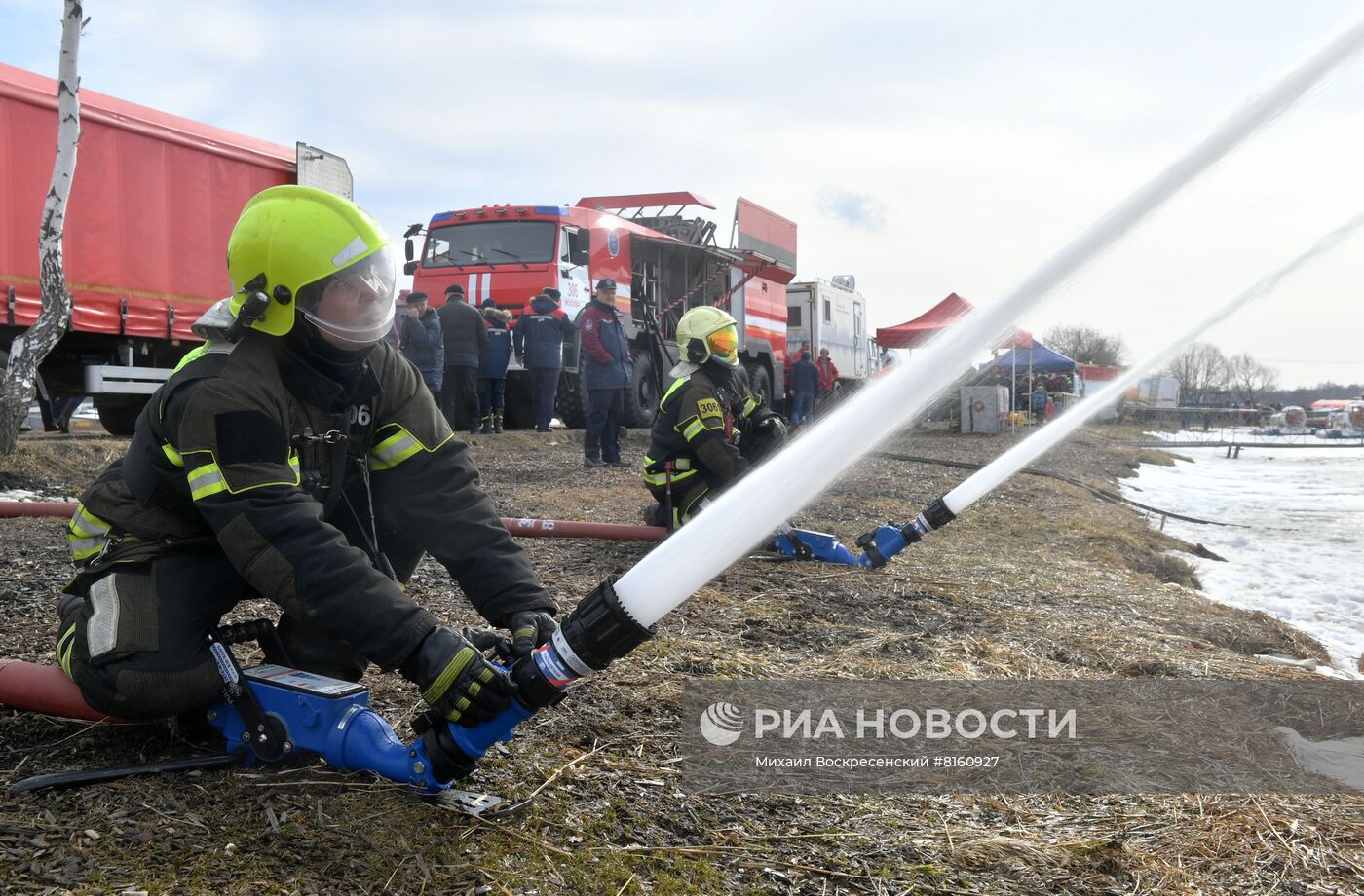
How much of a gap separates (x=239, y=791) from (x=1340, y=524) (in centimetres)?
1384

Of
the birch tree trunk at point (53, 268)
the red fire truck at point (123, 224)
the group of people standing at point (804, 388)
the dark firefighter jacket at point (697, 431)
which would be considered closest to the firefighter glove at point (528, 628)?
the dark firefighter jacket at point (697, 431)

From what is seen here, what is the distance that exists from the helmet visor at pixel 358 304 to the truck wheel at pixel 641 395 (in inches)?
445

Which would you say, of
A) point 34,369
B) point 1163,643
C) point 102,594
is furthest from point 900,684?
point 34,369

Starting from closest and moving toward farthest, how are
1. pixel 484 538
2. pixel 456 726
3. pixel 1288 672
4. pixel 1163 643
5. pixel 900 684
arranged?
pixel 456 726 < pixel 484 538 < pixel 900 684 < pixel 1288 672 < pixel 1163 643

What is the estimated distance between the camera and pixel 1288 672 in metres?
4.02

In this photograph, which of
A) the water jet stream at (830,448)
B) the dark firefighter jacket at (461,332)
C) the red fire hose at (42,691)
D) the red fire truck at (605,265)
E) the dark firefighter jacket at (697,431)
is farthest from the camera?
the red fire truck at (605,265)

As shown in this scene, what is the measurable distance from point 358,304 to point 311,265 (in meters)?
0.14

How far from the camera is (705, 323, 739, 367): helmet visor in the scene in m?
6.22

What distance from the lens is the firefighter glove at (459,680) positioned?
2.16 metres

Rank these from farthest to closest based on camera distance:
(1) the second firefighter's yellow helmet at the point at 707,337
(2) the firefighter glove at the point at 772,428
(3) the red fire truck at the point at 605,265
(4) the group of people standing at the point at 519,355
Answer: (3) the red fire truck at the point at 605,265 < (4) the group of people standing at the point at 519,355 < (2) the firefighter glove at the point at 772,428 < (1) the second firefighter's yellow helmet at the point at 707,337

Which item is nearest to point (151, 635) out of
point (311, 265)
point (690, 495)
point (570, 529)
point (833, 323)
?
point (311, 265)

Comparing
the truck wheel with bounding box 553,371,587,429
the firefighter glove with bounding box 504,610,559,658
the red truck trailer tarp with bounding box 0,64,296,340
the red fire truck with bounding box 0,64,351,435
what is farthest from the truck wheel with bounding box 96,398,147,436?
the firefighter glove with bounding box 504,610,559,658

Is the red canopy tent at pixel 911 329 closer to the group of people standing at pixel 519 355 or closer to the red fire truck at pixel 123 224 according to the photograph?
the group of people standing at pixel 519 355

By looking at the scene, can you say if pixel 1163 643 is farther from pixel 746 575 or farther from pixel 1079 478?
pixel 1079 478
